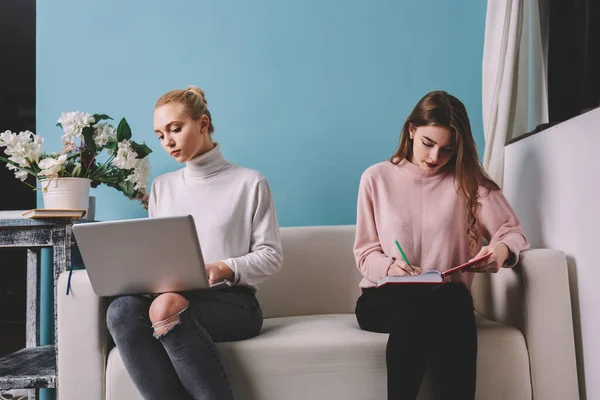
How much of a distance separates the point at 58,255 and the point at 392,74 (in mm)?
1300

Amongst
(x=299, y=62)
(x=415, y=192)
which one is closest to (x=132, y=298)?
(x=415, y=192)

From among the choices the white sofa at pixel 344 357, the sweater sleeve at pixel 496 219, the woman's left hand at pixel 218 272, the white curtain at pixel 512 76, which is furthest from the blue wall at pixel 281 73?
the white sofa at pixel 344 357

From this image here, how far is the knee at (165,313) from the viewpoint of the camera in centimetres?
138

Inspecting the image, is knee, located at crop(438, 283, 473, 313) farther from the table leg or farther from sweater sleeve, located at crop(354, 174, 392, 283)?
the table leg

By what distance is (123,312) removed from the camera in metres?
1.42

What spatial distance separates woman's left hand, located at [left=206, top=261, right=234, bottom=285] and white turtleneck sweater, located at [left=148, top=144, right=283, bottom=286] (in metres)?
0.05

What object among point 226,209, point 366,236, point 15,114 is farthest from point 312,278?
point 15,114

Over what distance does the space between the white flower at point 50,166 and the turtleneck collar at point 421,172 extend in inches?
38.6

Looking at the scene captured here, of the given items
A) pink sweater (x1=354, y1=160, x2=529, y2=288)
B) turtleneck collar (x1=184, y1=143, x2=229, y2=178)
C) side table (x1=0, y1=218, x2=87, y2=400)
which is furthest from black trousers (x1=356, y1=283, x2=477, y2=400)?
side table (x1=0, y1=218, x2=87, y2=400)

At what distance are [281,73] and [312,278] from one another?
771mm

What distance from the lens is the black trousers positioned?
136cm

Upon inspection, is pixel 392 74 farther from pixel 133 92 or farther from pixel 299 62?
pixel 133 92

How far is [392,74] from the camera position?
2.27m

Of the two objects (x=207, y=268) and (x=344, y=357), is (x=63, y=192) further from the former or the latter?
(x=344, y=357)
